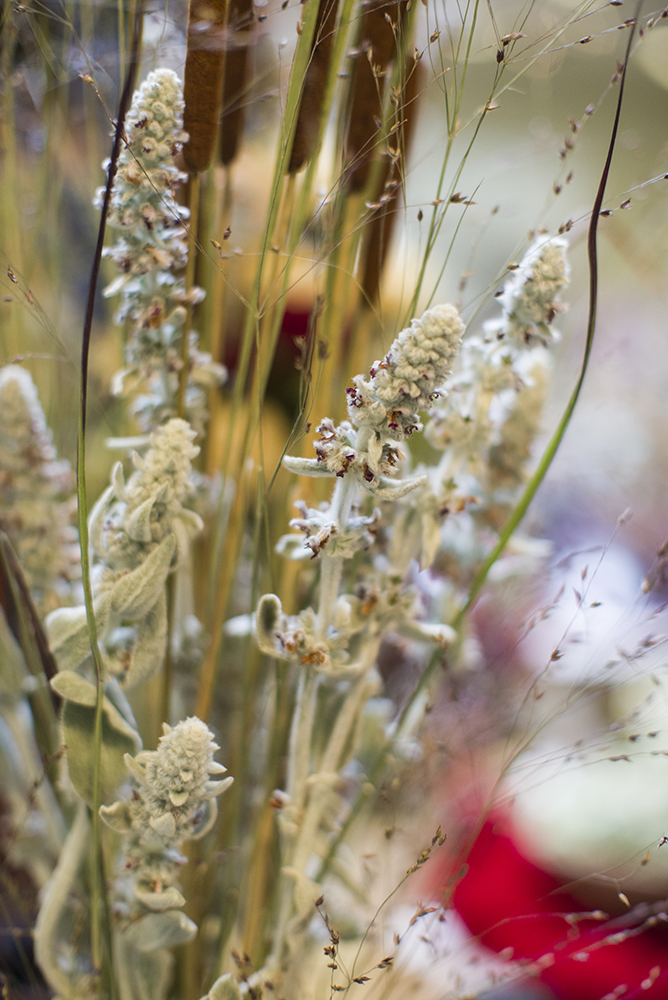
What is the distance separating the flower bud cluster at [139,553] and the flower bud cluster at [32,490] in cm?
7

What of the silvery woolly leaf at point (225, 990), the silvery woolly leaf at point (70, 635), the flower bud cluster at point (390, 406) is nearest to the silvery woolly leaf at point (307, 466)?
the flower bud cluster at point (390, 406)

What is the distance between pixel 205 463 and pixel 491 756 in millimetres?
324

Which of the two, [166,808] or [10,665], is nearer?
[166,808]

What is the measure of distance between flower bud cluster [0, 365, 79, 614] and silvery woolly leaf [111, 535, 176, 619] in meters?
0.11

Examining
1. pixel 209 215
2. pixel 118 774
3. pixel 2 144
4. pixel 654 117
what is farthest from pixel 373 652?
pixel 654 117

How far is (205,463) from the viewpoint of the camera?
43cm

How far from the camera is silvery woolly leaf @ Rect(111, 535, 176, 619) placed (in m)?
0.28

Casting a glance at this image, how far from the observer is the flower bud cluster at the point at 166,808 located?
0.25 m

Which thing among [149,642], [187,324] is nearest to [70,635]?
[149,642]

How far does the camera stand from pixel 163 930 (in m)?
0.30

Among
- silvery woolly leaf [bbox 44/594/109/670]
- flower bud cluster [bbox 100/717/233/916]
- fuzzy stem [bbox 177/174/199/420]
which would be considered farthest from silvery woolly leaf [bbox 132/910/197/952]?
fuzzy stem [bbox 177/174/199/420]

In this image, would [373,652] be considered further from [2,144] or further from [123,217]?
[2,144]

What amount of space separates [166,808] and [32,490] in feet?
0.60

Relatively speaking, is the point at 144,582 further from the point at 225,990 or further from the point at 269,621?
the point at 225,990
